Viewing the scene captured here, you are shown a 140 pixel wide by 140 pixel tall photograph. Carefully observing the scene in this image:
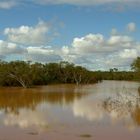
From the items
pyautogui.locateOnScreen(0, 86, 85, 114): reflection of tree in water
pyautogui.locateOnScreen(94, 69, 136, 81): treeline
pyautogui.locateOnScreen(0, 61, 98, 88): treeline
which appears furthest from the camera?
pyautogui.locateOnScreen(94, 69, 136, 81): treeline

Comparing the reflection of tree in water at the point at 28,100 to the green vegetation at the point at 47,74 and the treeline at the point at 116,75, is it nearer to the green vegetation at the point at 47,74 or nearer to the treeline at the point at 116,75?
the green vegetation at the point at 47,74

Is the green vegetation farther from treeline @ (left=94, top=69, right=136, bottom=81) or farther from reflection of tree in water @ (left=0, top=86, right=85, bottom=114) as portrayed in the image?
reflection of tree in water @ (left=0, top=86, right=85, bottom=114)

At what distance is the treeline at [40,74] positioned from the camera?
62250mm

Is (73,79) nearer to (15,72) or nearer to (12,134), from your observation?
(15,72)

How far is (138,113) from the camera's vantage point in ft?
78.3

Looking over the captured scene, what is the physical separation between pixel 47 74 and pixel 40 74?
9.17 m

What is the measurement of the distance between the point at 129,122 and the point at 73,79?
231 ft

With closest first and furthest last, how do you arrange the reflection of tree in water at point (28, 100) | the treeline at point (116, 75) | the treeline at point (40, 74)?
1. the reflection of tree in water at point (28, 100)
2. the treeline at point (40, 74)
3. the treeline at point (116, 75)

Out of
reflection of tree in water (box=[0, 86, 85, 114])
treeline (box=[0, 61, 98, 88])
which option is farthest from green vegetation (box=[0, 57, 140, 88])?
reflection of tree in water (box=[0, 86, 85, 114])

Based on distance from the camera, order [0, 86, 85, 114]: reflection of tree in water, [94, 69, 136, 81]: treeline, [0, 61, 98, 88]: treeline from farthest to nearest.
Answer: [94, 69, 136, 81]: treeline < [0, 61, 98, 88]: treeline < [0, 86, 85, 114]: reflection of tree in water

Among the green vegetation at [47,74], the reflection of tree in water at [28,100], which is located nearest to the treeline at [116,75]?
the green vegetation at [47,74]

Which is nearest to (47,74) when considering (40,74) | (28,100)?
(40,74)

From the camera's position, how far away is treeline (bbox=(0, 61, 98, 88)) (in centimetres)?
6225

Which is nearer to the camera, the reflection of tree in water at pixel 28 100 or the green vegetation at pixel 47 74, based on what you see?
the reflection of tree in water at pixel 28 100
